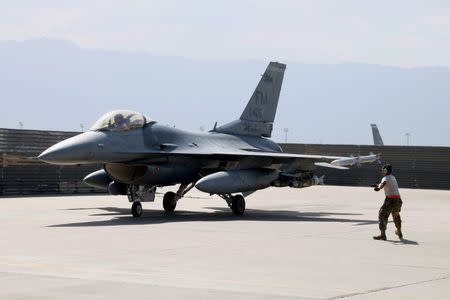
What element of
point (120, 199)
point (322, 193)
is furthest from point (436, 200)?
point (120, 199)

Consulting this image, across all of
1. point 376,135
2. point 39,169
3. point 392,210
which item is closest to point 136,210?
point 392,210

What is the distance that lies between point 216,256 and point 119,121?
381 inches

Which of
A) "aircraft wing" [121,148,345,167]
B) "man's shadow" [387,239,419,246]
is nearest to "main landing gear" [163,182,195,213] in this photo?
"aircraft wing" [121,148,345,167]

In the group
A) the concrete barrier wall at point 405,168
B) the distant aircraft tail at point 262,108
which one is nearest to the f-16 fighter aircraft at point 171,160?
the distant aircraft tail at point 262,108

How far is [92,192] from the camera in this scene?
37.5 meters

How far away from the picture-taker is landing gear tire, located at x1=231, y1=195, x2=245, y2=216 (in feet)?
79.1

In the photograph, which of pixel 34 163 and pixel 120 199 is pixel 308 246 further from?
pixel 34 163

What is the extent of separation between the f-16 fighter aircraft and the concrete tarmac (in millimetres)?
855

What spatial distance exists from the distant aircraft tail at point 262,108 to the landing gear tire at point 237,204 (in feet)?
12.8

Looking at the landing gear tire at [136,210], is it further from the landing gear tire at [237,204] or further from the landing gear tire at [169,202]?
the landing gear tire at [237,204]

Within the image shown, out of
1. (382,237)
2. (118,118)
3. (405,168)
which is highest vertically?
(118,118)

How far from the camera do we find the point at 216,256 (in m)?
13.5

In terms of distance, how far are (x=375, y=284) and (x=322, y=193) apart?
99.0ft

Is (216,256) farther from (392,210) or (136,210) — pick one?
(136,210)
